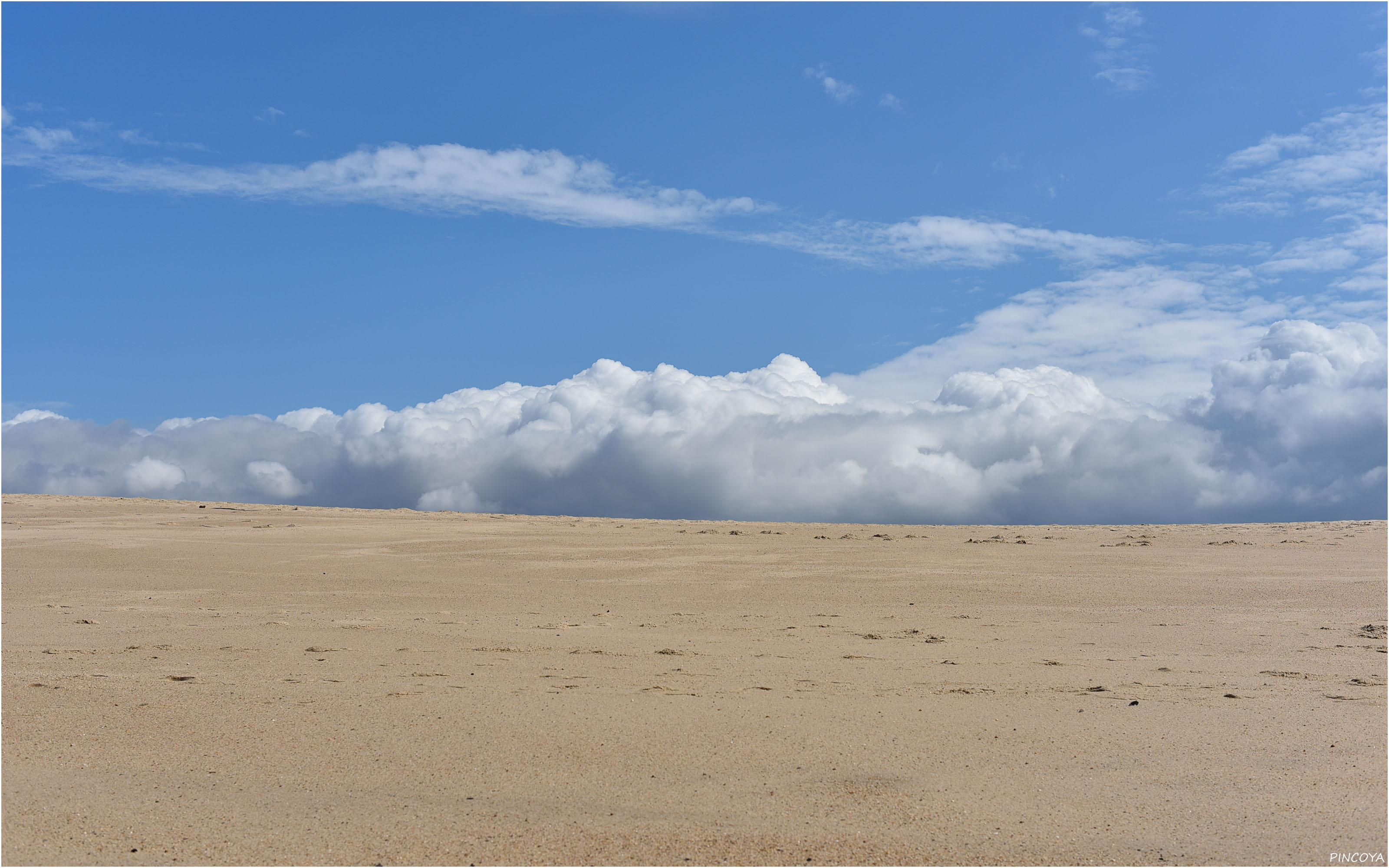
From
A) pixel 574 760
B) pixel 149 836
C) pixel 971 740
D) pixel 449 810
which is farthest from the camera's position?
pixel 971 740

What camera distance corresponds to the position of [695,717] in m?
6.32

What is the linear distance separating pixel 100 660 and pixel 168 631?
1.56 metres

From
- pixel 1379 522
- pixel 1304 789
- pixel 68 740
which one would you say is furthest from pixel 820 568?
pixel 1379 522

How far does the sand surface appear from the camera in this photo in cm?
435

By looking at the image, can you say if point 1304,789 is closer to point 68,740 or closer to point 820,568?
point 68,740

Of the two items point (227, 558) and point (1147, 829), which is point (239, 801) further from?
point (227, 558)

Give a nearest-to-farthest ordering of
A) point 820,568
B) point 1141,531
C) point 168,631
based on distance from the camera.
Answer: point 168,631 → point 820,568 → point 1141,531

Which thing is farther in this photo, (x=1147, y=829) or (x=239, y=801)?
(x=239, y=801)

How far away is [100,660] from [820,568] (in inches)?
402

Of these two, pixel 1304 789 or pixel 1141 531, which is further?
pixel 1141 531

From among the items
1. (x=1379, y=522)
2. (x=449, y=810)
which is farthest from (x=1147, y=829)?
(x=1379, y=522)

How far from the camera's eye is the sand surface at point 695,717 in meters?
4.35

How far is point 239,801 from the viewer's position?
475cm

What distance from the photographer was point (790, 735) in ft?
19.3
